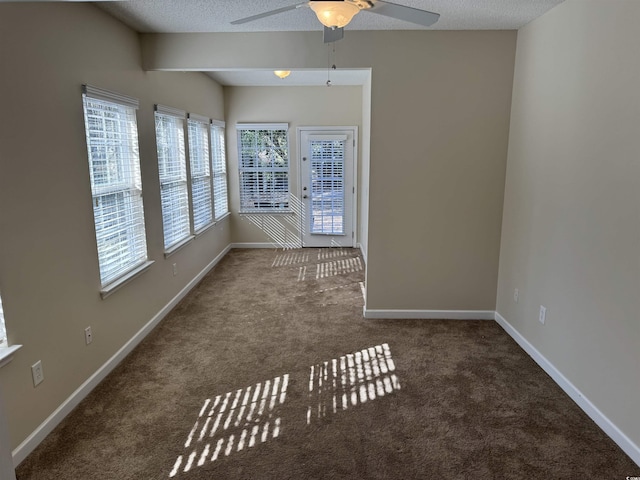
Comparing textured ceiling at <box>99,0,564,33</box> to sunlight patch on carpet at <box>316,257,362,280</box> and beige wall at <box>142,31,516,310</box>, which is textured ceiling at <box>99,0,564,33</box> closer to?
beige wall at <box>142,31,516,310</box>

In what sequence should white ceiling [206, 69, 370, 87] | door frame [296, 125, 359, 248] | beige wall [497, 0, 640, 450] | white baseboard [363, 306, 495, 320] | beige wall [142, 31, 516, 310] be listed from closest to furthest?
beige wall [497, 0, 640, 450]
beige wall [142, 31, 516, 310]
white baseboard [363, 306, 495, 320]
white ceiling [206, 69, 370, 87]
door frame [296, 125, 359, 248]

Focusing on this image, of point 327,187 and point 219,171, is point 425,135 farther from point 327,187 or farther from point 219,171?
point 219,171

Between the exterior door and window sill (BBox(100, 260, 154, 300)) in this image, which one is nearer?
window sill (BBox(100, 260, 154, 300))

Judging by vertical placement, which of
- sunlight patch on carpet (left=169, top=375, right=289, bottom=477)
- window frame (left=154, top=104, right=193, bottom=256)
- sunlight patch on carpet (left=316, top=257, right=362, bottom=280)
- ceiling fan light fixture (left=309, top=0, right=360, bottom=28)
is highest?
ceiling fan light fixture (left=309, top=0, right=360, bottom=28)

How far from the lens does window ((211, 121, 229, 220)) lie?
6.12 meters

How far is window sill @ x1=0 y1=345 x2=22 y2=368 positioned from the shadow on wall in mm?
957

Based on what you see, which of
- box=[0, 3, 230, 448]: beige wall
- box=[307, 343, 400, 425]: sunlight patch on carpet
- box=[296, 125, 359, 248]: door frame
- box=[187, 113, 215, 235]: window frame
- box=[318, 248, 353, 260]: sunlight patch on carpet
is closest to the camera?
box=[0, 3, 230, 448]: beige wall

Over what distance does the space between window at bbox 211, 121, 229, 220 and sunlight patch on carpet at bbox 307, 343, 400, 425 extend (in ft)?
11.4

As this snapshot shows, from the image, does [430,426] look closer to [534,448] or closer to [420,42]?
[534,448]

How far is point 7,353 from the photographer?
2094 mm

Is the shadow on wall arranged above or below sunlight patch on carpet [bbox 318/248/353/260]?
below

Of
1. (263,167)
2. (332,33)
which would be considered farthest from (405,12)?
(263,167)

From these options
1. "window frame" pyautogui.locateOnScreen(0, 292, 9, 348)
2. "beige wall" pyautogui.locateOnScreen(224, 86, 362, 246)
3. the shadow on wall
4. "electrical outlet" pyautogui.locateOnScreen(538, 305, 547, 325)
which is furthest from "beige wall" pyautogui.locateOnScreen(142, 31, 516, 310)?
"beige wall" pyautogui.locateOnScreen(224, 86, 362, 246)

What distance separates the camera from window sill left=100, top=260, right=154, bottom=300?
3037 millimetres
